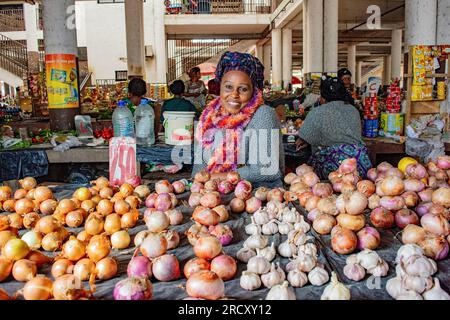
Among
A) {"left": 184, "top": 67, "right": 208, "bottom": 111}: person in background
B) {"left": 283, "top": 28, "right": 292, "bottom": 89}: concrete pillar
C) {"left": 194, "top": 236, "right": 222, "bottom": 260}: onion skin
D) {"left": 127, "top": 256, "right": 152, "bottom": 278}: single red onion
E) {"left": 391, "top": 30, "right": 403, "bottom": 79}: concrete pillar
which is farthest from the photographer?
→ {"left": 391, "top": 30, "right": 403, "bottom": 79}: concrete pillar

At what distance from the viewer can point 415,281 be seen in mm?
1303

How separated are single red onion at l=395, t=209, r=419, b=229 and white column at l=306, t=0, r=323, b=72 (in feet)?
37.0

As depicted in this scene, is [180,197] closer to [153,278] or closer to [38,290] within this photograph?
[153,278]

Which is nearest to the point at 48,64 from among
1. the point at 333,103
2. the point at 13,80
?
the point at 333,103

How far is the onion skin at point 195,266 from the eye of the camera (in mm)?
1472

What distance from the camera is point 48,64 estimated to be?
6.11 m

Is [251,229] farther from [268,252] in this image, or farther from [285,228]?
[268,252]

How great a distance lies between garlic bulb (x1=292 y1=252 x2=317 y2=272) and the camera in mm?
1463

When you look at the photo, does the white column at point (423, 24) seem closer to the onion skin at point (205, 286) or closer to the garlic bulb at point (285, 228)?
the garlic bulb at point (285, 228)

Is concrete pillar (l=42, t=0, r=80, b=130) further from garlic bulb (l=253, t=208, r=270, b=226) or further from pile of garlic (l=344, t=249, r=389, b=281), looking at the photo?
pile of garlic (l=344, t=249, r=389, b=281)

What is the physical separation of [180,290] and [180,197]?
113 cm

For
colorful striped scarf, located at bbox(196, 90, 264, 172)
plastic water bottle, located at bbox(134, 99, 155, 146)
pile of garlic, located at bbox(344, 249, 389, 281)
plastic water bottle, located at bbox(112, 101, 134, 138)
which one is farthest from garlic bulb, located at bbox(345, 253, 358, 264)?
plastic water bottle, located at bbox(134, 99, 155, 146)

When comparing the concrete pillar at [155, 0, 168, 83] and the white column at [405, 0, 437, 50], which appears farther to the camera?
the concrete pillar at [155, 0, 168, 83]

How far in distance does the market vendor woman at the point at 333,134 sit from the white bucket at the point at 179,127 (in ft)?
3.95
